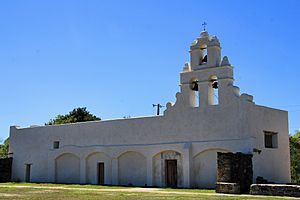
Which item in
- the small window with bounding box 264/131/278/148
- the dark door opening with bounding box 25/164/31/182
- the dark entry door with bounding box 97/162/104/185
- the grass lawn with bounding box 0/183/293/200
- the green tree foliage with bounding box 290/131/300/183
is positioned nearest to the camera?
the grass lawn with bounding box 0/183/293/200

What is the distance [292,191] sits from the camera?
19.5 metres

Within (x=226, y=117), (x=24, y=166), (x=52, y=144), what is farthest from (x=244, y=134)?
(x=24, y=166)

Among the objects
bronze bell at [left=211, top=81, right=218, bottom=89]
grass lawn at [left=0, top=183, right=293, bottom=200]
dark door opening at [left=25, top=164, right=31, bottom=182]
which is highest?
bronze bell at [left=211, top=81, right=218, bottom=89]

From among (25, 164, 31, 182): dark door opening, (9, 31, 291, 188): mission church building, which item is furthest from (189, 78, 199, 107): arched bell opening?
(25, 164, 31, 182): dark door opening

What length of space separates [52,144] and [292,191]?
64.6 feet

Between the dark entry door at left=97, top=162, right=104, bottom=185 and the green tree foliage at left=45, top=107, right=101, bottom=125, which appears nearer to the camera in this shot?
the dark entry door at left=97, top=162, right=104, bottom=185

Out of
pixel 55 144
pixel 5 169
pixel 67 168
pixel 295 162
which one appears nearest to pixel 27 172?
pixel 5 169

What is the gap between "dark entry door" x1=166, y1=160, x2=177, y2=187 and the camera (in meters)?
26.8

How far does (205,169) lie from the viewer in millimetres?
25531

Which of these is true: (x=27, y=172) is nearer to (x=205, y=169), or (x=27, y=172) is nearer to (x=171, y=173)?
(x=171, y=173)

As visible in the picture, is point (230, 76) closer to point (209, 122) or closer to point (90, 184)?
point (209, 122)

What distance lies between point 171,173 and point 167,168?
1.30ft

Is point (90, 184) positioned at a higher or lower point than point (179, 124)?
lower

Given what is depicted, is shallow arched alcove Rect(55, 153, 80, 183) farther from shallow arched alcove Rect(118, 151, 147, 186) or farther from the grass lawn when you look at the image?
the grass lawn
